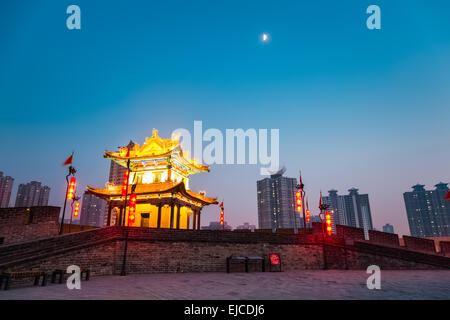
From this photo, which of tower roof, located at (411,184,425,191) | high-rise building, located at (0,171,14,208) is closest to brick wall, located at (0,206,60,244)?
high-rise building, located at (0,171,14,208)

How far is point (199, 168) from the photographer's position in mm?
24875

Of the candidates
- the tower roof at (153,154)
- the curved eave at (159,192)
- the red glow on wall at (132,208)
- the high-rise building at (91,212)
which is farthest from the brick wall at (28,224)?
the high-rise building at (91,212)

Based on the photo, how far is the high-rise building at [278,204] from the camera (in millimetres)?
107875

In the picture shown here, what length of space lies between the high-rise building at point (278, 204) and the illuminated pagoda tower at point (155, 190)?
91097 millimetres

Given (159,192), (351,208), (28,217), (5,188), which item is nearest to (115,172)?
(5,188)

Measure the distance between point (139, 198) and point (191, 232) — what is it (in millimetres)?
9028

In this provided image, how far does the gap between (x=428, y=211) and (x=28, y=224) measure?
161m

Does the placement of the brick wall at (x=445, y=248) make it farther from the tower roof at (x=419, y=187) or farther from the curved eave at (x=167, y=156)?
the tower roof at (x=419, y=187)

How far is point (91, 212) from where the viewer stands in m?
122

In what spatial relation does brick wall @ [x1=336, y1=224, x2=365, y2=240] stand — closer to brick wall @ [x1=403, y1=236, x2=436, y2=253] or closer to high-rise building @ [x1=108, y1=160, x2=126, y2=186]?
brick wall @ [x1=403, y1=236, x2=436, y2=253]

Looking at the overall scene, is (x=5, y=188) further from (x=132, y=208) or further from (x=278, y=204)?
(x=132, y=208)
